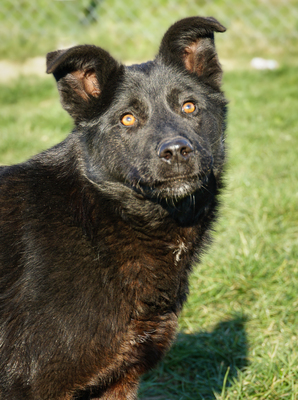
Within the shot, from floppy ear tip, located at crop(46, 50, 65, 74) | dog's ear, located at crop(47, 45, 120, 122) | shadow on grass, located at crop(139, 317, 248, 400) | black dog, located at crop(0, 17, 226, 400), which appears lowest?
A: shadow on grass, located at crop(139, 317, 248, 400)

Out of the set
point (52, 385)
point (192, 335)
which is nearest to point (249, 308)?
point (192, 335)

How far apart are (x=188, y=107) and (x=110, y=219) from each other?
0.83 metres

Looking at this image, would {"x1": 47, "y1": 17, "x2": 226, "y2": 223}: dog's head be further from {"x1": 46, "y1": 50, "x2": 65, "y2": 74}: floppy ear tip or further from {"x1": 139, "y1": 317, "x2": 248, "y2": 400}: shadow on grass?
{"x1": 139, "y1": 317, "x2": 248, "y2": 400}: shadow on grass

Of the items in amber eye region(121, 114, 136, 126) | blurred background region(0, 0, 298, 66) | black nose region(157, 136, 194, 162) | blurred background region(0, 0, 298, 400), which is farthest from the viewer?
blurred background region(0, 0, 298, 66)

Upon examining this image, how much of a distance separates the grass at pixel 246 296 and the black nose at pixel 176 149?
45.3 inches

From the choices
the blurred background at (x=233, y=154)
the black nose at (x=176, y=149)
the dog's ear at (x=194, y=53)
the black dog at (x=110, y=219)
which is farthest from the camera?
the blurred background at (x=233, y=154)

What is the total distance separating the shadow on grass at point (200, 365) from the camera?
3.02 metres

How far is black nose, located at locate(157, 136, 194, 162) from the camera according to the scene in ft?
7.89

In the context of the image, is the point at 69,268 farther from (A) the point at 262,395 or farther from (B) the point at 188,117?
(A) the point at 262,395

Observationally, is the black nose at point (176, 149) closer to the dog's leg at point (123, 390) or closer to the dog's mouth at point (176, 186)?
the dog's mouth at point (176, 186)

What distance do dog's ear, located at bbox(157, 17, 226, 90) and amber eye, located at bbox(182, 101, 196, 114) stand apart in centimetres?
28

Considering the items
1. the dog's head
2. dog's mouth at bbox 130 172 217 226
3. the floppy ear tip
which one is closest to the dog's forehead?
the dog's head

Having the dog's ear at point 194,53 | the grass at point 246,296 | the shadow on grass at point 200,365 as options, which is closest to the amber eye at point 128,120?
the dog's ear at point 194,53

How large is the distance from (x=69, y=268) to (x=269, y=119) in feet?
19.3
